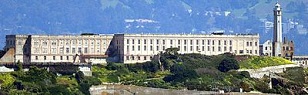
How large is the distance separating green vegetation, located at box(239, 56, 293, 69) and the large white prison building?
13.1ft

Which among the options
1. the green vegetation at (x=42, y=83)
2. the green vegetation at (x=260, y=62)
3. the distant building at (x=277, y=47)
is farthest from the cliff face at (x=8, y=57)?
the distant building at (x=277, y=47)

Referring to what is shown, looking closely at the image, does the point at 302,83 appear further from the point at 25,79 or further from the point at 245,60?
the point at 25,79

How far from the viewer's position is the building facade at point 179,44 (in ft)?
393

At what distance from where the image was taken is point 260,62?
396ft

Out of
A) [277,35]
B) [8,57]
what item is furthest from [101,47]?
[277,35]

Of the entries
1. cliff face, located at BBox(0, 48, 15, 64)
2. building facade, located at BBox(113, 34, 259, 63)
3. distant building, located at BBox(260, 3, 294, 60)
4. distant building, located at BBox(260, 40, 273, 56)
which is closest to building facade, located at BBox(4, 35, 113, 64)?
cliff face, located at BBox(0, 48, 15, 64)

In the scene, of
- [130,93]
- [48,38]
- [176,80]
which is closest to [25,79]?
[130,93]

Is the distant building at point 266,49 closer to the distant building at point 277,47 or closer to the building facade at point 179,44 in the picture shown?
the distant building at point 277,47

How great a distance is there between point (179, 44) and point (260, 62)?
8.16 metres

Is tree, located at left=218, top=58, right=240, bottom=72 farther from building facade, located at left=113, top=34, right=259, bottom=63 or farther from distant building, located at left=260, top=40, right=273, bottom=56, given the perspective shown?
distant building, located at left=260, top=40, right=273, bottom=56

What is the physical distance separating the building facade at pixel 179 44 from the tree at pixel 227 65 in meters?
7.35

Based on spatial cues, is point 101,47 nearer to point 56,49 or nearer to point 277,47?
point 56,49

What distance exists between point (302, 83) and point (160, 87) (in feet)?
55.3

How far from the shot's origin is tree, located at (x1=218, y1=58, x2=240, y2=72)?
377 feet
